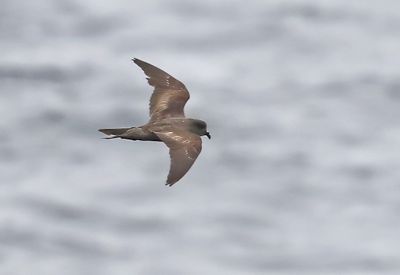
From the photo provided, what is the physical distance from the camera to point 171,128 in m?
24.3

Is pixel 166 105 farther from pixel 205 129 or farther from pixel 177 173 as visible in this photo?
pixel 177 173

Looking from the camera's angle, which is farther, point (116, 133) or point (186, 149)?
point (116, 133)

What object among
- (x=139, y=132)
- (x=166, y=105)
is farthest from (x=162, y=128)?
(x=166, y=105)

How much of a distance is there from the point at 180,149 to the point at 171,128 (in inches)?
57.6

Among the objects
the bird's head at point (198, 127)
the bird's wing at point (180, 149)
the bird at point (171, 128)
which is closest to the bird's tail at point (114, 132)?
the bird at point (171, 128)

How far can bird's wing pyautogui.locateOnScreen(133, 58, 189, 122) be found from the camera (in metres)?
26.6

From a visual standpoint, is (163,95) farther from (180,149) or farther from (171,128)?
(180,149)

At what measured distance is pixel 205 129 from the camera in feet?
81.1

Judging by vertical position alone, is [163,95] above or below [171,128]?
above

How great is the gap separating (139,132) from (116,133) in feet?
1.72

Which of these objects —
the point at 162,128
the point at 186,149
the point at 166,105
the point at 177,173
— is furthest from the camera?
the point at 166,105

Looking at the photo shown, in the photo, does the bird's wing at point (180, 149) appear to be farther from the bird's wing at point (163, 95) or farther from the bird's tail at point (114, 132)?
the bird's wing at point (163, 95)

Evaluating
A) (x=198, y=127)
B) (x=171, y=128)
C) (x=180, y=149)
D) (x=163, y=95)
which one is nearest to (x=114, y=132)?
(x=171, y=128)

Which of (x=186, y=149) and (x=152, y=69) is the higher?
(x=152, y=69)
